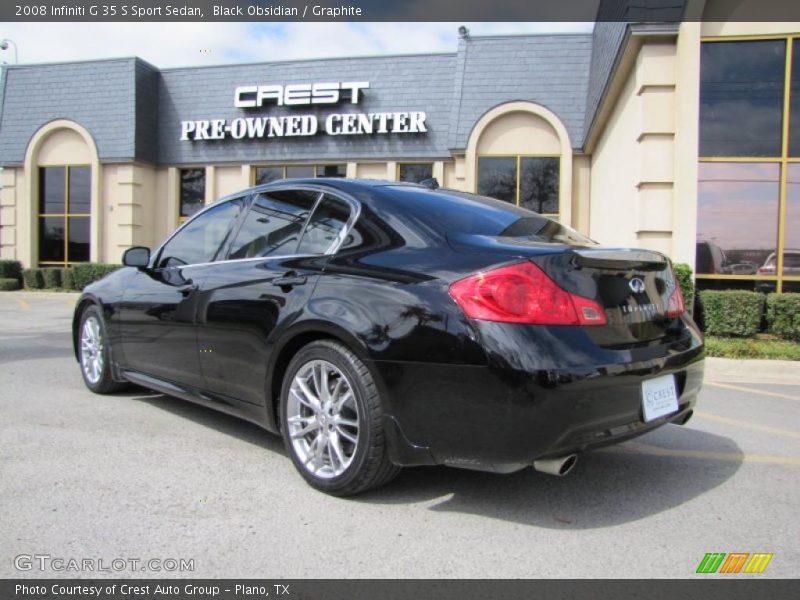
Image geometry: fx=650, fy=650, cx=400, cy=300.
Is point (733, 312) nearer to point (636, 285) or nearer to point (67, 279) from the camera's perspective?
point (636, 285)

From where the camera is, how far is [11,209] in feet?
66.4

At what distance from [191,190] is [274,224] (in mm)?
17100

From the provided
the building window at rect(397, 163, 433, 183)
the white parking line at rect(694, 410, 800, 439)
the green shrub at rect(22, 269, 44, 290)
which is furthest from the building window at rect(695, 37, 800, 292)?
the green shrub at rect(22, 269, 44, 290)

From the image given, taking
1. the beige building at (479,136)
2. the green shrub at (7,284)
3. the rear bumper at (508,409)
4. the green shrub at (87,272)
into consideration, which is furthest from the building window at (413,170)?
the rear bumper at (508,409)

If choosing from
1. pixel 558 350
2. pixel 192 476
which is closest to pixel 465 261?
pixel 558 350

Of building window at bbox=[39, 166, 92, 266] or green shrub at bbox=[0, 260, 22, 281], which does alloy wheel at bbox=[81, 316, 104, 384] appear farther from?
green shrub at bbox=[0, 260, 22, 281]

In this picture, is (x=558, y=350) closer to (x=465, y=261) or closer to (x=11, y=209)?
(x=465, y=261)

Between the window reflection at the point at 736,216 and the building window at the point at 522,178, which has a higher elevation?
the building window at the point at 522,178

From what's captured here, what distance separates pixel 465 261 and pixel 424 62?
51.6ft

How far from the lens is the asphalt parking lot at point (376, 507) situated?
2.59 metres

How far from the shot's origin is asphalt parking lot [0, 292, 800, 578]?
8.49 ft

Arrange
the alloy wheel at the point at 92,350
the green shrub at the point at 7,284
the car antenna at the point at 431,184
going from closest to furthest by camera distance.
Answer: the car antenna at the point at 431,184 < the alloy wheel at the point at 92,350 < the green shrub at the point at 7,284

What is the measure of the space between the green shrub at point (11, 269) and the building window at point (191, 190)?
5.01 m

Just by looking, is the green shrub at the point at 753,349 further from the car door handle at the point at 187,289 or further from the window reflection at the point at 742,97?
the car door handle at the point at 187,289
